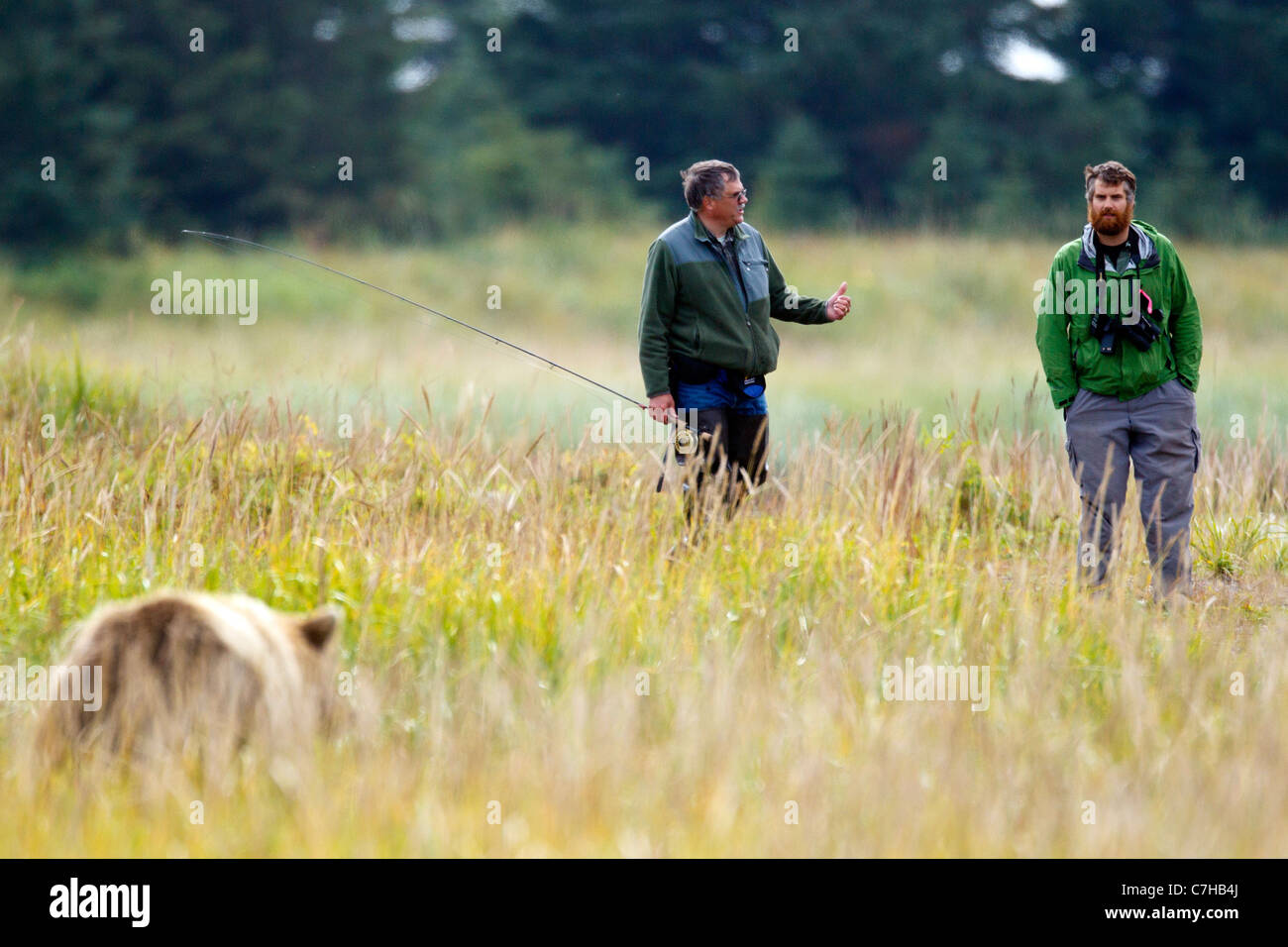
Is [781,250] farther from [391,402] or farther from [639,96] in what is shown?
[391,402]

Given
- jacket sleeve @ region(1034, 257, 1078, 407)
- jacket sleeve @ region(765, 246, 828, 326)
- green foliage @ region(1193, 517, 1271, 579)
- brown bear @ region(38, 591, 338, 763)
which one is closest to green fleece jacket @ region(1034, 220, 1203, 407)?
jacket sleeve @ region(1034, 257, 1078, 407)

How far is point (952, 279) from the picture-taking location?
19328 mm


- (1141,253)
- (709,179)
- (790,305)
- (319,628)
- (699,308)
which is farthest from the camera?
(790,305)

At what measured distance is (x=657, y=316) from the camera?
17.6 feet

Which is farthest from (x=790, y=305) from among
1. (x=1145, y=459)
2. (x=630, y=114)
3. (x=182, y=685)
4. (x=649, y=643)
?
(x=630, y=114)

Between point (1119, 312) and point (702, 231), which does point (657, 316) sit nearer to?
point (702, 231)

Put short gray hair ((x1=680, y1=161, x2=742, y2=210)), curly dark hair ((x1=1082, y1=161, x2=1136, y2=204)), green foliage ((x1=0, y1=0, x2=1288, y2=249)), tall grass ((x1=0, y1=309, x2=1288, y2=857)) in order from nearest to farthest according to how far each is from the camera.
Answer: tall grass ((x1=0, y1=309, x2=1288, y2=857)) → curly dark hair ((x1=1082, y1=161, x2=1136, y2=204)) → short gray hair ((x1=680, y1=161, x2=742, y2=210)) → green foliage ((x1=0, y1=0, x2=1288, y2=249))

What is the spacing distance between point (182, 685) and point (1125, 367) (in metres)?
3.61

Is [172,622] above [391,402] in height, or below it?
below

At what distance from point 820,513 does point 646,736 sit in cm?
181

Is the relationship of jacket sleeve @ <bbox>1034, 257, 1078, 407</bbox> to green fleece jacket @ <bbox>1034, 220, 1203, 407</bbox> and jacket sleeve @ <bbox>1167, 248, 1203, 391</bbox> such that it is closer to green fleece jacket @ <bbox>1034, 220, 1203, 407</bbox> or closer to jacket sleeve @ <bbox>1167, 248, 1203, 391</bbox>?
green fleece jacket @ <bbox>1034, 220, 1203, 407</bbox>

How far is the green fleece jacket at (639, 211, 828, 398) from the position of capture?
211 inches

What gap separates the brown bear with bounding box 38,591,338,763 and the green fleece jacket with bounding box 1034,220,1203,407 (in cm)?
326

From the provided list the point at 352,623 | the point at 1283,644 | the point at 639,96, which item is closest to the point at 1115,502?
the point at 1283,644
